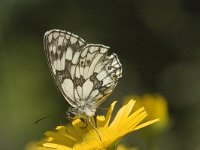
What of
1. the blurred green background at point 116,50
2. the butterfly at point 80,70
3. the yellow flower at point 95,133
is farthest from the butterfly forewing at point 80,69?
the blurred green background at point 116,50

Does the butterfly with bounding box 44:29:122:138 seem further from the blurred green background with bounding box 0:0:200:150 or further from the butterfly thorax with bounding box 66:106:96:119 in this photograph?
the blurred green background with bounding box 0:0:200:150

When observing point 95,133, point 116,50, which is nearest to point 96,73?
point 95,133

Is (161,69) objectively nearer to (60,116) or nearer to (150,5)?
(150,5)

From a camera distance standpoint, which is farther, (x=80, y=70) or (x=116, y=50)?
(x=116, y=50)

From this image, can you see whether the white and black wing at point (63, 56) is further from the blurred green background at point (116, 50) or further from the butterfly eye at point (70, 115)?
the blurred green background at point (116, 50)

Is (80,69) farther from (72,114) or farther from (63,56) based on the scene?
(72,114)

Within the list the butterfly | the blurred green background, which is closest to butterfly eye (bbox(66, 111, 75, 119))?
the butterfly

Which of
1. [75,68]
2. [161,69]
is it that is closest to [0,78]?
[161,69]
